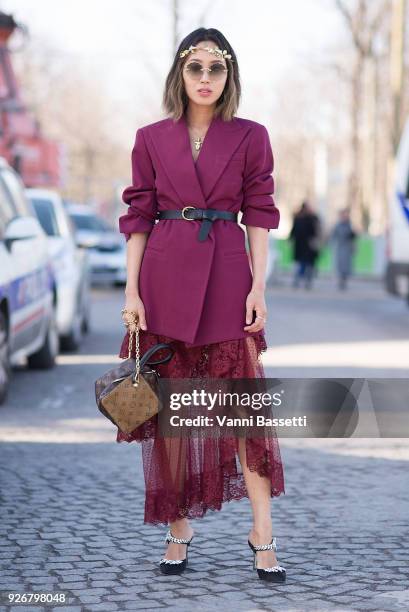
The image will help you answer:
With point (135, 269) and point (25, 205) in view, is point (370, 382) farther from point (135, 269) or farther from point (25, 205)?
point (25, 205)

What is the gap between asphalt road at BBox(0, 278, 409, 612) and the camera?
15.3 ft

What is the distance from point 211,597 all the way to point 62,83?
6972 centimetres

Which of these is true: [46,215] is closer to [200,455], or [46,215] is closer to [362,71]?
[200,455]

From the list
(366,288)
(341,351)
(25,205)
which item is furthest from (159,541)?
(366,288)

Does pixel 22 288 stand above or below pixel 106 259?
above

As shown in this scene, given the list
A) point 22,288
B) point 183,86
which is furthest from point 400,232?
point 183,86

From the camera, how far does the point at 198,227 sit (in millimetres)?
4777

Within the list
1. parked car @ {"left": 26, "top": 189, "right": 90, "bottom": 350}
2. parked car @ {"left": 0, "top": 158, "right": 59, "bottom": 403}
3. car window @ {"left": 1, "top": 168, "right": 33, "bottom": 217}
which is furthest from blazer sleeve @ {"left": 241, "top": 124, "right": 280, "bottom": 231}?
parked car @ {"left": 26, "top": 189, "right": 90, "bottom": 350}

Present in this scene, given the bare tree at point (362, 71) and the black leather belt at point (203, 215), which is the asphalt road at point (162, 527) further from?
the bare tree at point (362, 71)

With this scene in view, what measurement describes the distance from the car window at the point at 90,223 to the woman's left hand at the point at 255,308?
23.7 meters

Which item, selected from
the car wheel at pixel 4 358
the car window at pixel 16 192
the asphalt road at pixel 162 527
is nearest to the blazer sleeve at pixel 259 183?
the asphalt road at pixel 162 527

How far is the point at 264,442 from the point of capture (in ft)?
15.7

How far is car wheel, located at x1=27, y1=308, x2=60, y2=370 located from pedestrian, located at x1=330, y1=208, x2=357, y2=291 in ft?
58.5

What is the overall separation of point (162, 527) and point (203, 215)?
1605mm
